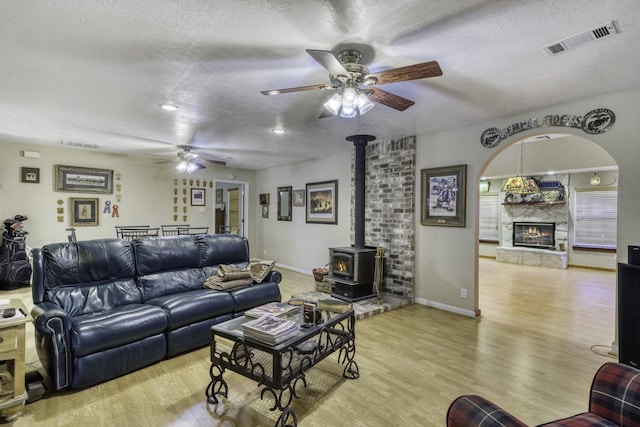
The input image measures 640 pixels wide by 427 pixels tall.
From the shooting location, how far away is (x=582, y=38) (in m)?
2.03

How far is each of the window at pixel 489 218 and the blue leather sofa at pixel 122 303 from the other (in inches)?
305

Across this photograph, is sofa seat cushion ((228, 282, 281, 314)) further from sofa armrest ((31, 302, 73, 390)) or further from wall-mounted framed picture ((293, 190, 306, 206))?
wall-mounted framed picture ((293, 190, 306, 206))

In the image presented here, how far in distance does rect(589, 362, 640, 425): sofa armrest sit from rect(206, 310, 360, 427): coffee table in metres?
1.49

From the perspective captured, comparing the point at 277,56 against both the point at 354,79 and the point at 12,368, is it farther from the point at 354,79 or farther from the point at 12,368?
the point at 12,368

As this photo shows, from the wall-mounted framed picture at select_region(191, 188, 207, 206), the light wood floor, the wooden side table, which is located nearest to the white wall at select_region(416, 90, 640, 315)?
the light wood floor

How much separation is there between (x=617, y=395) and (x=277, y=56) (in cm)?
266

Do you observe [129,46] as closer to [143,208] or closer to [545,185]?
[143,208]

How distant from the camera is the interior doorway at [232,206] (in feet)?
26.8

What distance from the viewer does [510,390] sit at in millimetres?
2416

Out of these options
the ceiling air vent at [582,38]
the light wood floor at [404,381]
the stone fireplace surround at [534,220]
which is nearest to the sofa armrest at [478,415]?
the light wood floor at [404,381]

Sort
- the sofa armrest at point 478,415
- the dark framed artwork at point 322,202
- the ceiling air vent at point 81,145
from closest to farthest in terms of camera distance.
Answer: the sofa armrest at point 478,415 → the ceiling air vent at point 81,145 → the dark framed artwork at point 322,202

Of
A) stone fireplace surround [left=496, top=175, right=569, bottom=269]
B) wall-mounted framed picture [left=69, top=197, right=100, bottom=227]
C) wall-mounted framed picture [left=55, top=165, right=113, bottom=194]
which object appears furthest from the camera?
stone fireplace surround [left=496, top=175, right=569, bottom=269]

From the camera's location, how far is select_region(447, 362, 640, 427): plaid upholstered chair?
1.17 metres

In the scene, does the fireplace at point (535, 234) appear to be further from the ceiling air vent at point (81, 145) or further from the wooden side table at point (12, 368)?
the ceiling air vent at point (81, 145)
